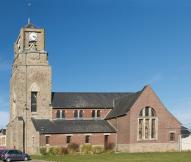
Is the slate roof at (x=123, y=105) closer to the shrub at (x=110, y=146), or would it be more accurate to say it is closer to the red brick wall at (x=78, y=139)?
the red brick wall at (x=78, y=139)

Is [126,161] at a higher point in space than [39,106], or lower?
Answer: lower

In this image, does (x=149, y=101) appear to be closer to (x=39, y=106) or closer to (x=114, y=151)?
(x=114, y=151)

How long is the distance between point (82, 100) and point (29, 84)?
33.3 feet

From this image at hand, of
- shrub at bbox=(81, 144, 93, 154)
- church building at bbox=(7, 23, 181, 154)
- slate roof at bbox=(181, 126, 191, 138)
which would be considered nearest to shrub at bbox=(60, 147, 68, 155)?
church building at bbox=(7, 23, 181, 154)

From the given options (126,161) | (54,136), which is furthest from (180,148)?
(126,161)

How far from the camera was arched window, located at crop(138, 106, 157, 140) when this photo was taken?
74.7m

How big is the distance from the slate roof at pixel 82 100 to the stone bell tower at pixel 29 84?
8.52 ft

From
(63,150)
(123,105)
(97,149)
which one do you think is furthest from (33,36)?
(97,149)

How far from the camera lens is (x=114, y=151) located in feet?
252

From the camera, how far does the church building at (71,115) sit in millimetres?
74500

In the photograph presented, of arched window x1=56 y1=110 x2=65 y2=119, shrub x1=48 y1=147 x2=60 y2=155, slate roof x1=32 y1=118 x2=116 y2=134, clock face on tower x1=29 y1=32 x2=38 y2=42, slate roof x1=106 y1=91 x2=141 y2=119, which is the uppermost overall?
clock face on tower x1=29 y1=32 x2=38 y2=42

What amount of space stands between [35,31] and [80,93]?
45.8 feet

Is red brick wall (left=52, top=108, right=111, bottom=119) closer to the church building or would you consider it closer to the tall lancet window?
the church building

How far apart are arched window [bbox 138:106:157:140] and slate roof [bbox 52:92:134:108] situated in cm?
1130
